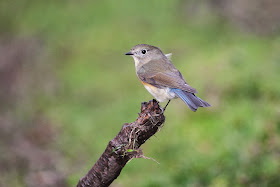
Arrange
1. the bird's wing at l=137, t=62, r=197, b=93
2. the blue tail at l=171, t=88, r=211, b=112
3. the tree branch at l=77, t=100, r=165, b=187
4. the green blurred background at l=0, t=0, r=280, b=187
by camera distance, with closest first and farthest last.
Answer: the tree branch at l=77, t=100, r=165, b=187
the blue tail at l=171, t=88, r=211, b=112
the bird's wing at l=137, t=62, r=197, b=93
the green blurred background at l=0, t=0, r=280, b=187

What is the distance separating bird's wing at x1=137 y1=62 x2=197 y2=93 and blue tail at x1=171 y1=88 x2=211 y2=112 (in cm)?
5

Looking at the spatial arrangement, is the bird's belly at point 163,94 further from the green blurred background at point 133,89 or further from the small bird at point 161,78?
the green blurred background at point 133,89

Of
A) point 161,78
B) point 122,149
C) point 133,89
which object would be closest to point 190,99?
point 161,78

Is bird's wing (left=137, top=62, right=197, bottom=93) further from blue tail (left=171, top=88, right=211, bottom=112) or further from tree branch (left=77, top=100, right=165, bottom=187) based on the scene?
tree branch (left=77, top=100, right=165, bottom=187)

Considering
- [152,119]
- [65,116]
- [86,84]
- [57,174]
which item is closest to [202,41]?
[86,84]

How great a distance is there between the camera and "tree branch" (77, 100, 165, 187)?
4.30 m

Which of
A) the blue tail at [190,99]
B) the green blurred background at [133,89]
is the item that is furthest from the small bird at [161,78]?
the green blurred background at [133,89]

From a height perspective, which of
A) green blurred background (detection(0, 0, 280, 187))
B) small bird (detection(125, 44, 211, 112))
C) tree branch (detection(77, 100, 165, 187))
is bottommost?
tree branch (detection(77, 100, 165, 187))

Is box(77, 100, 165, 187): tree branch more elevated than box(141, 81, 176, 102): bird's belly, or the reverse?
box(141, 81, 176, 102): bird's belly

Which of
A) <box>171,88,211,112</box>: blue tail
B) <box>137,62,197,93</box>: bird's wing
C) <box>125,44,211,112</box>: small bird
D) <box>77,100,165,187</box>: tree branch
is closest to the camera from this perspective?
<box>77,100,165,187</box>: tree branch

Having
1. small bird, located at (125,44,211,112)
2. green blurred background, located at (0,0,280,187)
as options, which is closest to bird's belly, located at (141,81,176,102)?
small bird, located at (125,44,211,112)

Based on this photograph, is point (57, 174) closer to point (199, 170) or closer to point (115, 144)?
point (199, 170)

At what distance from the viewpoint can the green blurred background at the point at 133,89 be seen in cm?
707

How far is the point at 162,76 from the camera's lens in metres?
5.52
